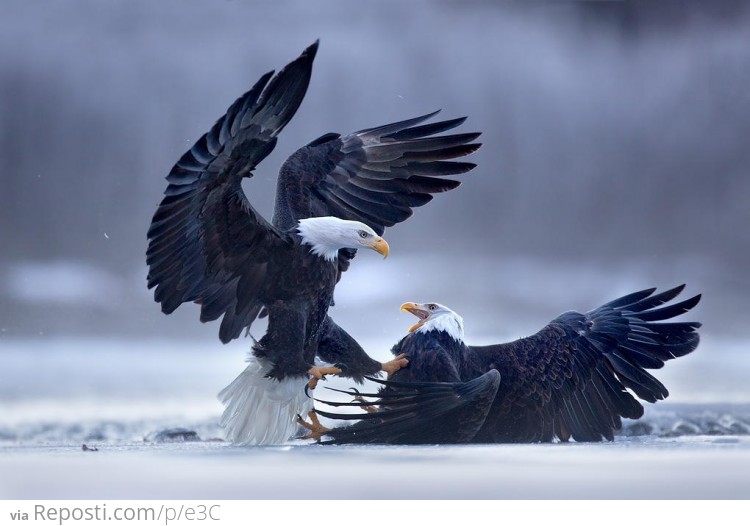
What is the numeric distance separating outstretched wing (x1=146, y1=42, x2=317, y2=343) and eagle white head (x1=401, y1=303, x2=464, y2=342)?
56 centimetres

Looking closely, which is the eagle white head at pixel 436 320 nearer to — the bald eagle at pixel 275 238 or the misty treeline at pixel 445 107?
the bald eagle at pixel 275 238

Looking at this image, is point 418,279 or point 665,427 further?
point 418,279

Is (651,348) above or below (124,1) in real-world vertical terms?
below

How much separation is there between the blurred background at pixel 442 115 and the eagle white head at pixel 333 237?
0.76 meters

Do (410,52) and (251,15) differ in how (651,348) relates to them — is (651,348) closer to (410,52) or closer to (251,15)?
(410,52)

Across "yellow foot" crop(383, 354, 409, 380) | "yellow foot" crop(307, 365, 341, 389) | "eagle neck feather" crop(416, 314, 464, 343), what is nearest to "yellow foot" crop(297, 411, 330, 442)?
"yellow foot" crop(307, 365, 341, 389)

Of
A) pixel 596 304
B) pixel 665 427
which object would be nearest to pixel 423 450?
pixel 665 427

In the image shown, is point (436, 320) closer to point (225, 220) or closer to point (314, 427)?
point (314, 427)

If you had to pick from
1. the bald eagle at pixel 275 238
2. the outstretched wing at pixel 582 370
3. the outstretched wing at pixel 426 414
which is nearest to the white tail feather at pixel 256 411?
the bald eagle at pixel 275 238

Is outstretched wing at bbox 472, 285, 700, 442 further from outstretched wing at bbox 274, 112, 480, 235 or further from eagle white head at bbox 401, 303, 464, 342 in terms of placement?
outstretched wing at bbox 274, 112, 480, 235

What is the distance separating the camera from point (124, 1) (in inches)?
160

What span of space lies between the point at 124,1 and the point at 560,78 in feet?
5.93

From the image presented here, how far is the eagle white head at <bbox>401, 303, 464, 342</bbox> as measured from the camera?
3365 millimetres

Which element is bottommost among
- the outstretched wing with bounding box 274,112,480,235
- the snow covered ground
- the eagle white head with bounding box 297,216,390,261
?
the snow covered ground
